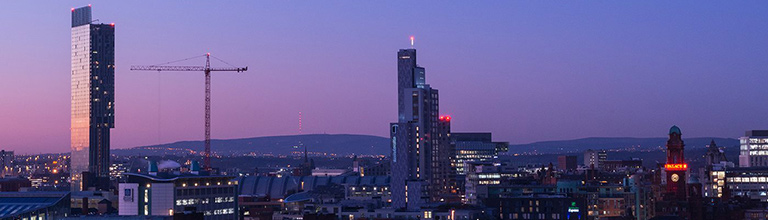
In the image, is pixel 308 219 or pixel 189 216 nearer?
pixel 189 216

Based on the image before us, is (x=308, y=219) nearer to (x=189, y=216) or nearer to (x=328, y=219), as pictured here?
(x=328, y=219)

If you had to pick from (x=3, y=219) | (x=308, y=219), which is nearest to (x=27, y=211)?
(x=3, y=219)

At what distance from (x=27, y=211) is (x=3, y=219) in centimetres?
1027

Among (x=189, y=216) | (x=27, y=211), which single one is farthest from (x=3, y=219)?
(x=189, y=216)

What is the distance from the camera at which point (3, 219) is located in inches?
7288

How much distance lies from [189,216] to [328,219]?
135 feet

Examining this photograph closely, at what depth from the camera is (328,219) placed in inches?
7697

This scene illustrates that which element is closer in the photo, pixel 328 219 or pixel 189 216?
pixel 189 216

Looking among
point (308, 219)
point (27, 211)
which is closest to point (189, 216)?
point (308, 219)

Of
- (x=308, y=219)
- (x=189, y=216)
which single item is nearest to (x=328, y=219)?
(x=308, y=219)

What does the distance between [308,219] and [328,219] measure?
606 centimetres

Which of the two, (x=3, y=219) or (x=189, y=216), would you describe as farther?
(x=3, y=219)

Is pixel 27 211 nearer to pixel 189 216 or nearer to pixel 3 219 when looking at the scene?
pixel 3 219

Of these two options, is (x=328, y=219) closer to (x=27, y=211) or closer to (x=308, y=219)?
(x=308, y=219)
